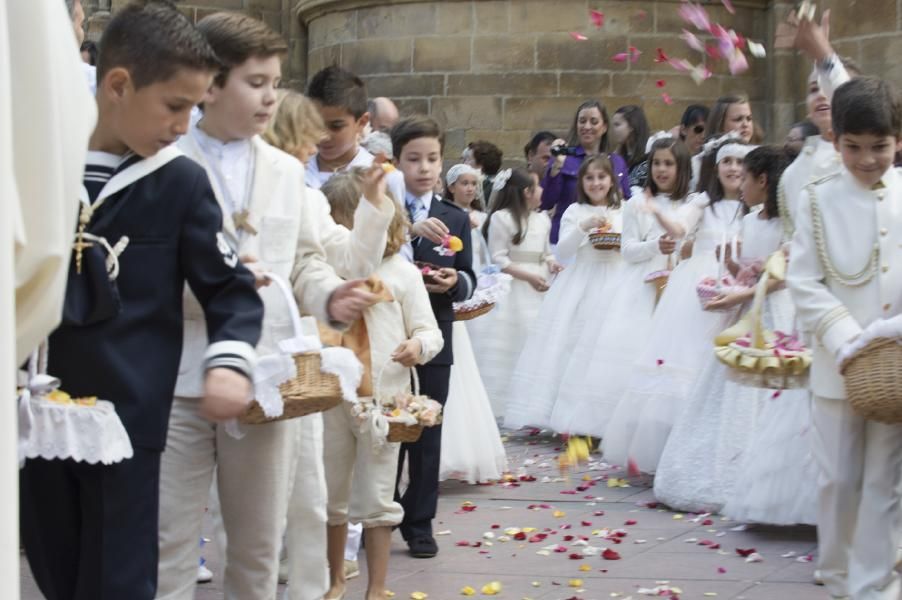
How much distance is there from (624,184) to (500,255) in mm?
1265

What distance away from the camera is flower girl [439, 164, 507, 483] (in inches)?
344

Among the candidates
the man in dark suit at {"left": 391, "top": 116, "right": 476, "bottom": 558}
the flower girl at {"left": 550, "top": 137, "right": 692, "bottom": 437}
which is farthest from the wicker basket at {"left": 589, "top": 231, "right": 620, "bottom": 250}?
the man in dark suit at {"left": 391, "top": 116, "right": 476, "bottom": 558}

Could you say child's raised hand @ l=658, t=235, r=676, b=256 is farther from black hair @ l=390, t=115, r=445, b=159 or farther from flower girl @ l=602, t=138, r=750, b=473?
black hair @ l=390, t=115, r=445, b=159

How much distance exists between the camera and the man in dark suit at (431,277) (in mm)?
7184

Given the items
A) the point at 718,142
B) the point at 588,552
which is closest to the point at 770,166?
the point at 718,142

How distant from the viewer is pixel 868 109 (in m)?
5.71

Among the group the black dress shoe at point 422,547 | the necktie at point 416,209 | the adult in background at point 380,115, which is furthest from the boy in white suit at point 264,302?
the adult in background at point 380,115

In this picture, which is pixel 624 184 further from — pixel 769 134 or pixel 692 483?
pixel 769 134

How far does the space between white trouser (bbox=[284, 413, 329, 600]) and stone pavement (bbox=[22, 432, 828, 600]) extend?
3.68ft

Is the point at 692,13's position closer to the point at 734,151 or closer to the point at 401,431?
the point at 734,151

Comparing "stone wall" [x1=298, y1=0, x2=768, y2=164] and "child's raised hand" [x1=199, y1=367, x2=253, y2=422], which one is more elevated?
"stone wall" [x1=298, y1=0, x2=768, y2=164]

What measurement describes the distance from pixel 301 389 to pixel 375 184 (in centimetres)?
93

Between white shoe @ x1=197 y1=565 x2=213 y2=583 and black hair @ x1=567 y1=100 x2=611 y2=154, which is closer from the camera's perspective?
white shoe @ x1=197 y1=565 x2=213 y2=583

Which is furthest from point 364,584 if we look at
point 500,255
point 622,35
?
point 622,35
